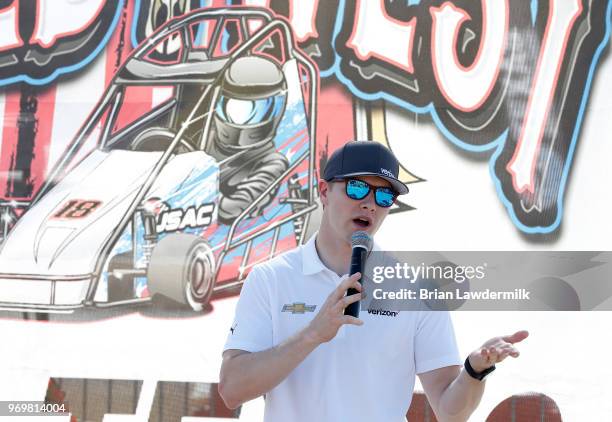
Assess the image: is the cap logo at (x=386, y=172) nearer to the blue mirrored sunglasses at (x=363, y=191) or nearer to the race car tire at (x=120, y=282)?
the blue mirrored sunglasses at (x=363, y=191)

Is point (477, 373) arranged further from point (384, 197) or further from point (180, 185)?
point (180, 185)

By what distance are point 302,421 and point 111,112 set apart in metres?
2.06

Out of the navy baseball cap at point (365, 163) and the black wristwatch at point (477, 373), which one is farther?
the navy baseball cap at point (365, 163)

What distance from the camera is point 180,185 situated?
3.16 m

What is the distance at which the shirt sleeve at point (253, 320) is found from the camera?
5.14 feet

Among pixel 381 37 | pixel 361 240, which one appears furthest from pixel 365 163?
pixel 381 37

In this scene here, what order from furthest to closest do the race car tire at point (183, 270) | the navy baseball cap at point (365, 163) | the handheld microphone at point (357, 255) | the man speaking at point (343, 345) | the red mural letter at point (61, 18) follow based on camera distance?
the red mural letter at point (61, 18), the race car tire at point (183, 270), the navy baseball cap at point (365, 163), the man speaking at point (343, 345), the handheld microphone at point (357, 255)

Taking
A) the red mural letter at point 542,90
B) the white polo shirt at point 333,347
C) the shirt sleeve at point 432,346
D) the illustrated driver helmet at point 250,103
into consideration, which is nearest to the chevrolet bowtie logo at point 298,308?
the white polo shirt at point 333,347

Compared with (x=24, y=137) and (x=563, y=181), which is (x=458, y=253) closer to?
(x=563, y=181)

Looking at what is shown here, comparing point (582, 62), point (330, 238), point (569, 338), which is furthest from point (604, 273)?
point (330, 238)

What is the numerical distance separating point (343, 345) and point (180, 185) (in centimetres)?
177

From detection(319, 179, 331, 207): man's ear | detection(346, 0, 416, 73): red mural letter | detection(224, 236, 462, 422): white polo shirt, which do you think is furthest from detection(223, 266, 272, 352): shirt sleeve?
detection(346, 0, 416, 73): red mural letter

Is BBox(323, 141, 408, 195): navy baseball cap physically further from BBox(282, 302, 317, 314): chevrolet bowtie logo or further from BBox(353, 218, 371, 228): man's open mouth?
BBox(282, 302, 317, 314): chevrolet bowtie logo

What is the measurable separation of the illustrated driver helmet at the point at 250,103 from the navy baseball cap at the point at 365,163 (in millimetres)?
1574
